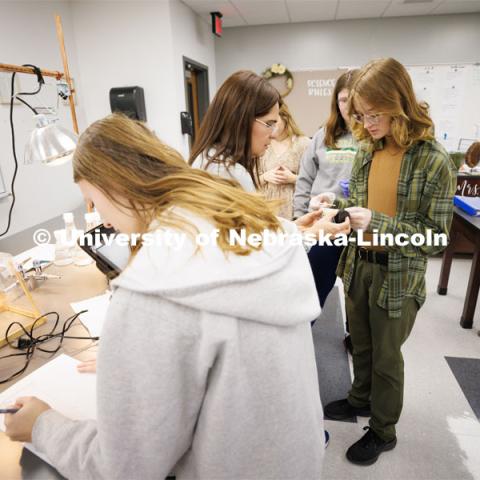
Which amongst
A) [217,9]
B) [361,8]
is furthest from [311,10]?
[217,9]

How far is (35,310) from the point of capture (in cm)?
131

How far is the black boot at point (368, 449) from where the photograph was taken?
157 centimetres

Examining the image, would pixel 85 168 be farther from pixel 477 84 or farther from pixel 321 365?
pixel 477 84

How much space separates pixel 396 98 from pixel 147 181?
3.01 ft

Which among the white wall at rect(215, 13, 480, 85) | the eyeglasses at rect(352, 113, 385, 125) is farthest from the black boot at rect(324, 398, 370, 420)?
the white wall at rect(215, 13, 480, 85)

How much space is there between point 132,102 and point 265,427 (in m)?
3.73

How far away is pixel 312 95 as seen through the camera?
5.27m

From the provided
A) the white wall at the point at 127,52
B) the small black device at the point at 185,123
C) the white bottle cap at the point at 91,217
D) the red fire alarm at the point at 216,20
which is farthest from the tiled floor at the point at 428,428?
the red fire alarm at the point at 216,20

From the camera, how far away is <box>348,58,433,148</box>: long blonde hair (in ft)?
3.80

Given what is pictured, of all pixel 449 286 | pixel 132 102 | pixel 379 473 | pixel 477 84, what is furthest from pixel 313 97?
pixel 379 473

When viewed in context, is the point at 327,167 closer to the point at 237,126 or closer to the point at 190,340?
the point at 237,126

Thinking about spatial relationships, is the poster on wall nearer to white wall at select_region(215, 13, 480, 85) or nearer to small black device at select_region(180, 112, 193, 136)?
white wall at select_region(215, 13, 480, 85)

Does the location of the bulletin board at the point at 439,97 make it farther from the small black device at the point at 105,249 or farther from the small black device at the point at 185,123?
the small black device at the point at 105,249

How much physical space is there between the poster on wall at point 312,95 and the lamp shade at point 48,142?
4.56 m
